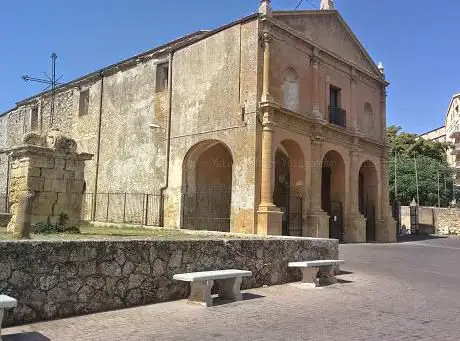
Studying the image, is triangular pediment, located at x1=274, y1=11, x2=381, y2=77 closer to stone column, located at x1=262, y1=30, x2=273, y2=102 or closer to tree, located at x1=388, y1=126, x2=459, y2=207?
stone column, located at x1=262, y1=30, x2=273, y2=102

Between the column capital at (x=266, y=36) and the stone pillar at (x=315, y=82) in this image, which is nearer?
the column capital at (x=266, y=36)

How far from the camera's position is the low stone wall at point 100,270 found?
6.07 m

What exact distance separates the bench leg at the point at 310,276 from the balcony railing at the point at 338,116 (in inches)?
555

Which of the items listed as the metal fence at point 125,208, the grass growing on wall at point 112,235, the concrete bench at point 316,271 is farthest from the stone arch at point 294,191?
the concrete bench at point 316,271

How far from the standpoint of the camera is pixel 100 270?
6.90m

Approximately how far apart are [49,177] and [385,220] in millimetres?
19891

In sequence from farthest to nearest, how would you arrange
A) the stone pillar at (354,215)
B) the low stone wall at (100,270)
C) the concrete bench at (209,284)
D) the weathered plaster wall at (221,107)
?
the stone pillar at (354,215), the weathered plaster wall at (221,107), the concrete bench at (209,284), the low stone wall at (100,270)

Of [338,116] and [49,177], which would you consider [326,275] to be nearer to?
[49,177]

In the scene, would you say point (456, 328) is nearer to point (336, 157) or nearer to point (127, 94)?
point (336, 157)

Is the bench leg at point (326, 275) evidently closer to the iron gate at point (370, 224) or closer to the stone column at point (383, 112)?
the iron gate at point (370, 224)

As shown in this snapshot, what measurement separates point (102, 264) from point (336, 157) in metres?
18.4

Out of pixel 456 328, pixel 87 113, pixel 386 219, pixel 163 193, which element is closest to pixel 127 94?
pixel 87 113

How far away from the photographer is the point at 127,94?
82.4ft

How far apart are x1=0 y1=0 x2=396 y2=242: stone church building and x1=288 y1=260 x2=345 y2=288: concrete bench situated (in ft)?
24.1
